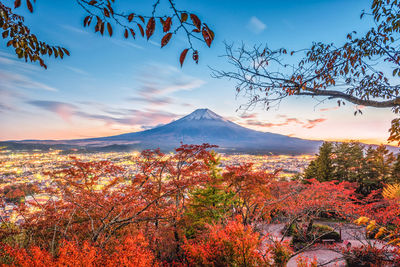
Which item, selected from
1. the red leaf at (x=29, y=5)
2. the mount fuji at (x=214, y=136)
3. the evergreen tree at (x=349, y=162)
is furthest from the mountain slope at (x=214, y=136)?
the red leaf at (x=29, y=5)

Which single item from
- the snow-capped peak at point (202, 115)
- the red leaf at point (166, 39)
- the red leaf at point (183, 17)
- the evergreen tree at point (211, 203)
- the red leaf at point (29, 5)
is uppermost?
the snow-capped peak at point (202, 115)

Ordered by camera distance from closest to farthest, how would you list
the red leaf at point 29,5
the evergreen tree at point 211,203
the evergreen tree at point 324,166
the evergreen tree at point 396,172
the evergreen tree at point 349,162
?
the red leaf at point 29,5 < the evergreen tree at point 211,203 < the evergreen tree at point 396,172 < the evergreen tree at point 349,162 < the evergreen tree at point 324,166

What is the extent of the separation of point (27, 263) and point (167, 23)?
169 inches

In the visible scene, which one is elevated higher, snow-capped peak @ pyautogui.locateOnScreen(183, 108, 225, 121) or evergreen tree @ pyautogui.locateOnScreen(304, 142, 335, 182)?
snow-capped peak @ pyautogui.locateOnScreen(183, 108, 225, 121)

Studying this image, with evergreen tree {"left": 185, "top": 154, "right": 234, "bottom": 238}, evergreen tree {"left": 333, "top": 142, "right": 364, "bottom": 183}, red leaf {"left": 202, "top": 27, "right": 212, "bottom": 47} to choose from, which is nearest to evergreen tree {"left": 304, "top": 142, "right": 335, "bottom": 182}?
evergreen tree {"left": 333, "top": 142, "right": 364, "bottom": 183}

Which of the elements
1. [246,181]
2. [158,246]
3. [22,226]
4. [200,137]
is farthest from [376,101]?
[200,137]

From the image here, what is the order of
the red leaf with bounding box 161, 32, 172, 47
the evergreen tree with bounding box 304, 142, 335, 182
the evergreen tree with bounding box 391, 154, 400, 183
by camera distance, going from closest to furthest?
the red leaf with bounding box 161, 32, 172, 47 < the evergreen tree with bounding box 391, 154, 400, 183 < the evergreen tree with bounding box 304, 142, 335, 182

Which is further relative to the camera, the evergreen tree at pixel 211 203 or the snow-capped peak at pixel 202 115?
the snow-capped peak at pixel 202 115

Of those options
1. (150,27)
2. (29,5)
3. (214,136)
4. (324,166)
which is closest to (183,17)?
(150,27)

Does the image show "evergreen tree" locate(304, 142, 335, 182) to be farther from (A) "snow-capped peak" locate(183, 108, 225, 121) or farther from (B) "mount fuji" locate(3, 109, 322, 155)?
(A) "snow-capped peak" locate(183, 108, 225, 121)

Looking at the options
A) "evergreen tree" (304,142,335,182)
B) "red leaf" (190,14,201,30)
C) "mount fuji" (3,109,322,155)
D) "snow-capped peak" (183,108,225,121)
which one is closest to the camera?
"red leaf" (190,14,201,30)

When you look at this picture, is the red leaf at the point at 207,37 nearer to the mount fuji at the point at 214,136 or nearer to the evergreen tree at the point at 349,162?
the evergreen tree at the point at 349,162

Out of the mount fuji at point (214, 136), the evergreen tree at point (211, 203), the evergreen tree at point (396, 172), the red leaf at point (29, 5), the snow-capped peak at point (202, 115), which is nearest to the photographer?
the red leaf at point (29, 5)

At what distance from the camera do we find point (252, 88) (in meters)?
3.16
